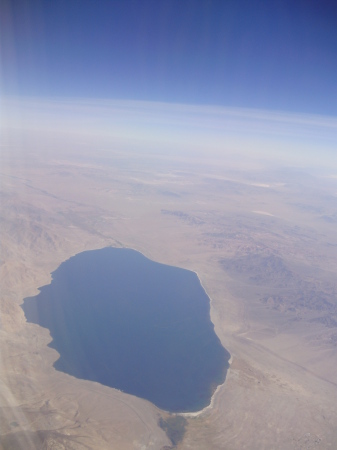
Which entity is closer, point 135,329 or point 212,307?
point 135,329

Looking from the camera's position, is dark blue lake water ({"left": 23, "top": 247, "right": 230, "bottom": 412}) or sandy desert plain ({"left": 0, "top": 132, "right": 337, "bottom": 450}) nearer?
sandy desert plain ({"left": 0, "top": 132, "right": 337, "bottom": 450})

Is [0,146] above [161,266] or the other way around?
above

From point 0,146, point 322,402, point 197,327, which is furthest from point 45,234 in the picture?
point 0,146

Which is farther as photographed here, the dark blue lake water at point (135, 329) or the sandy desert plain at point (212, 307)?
the dark blue lake water at point (135, 329)

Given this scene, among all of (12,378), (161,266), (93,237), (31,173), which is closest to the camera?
(12,378)

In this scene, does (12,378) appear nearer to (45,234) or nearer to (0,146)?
(45,234)
